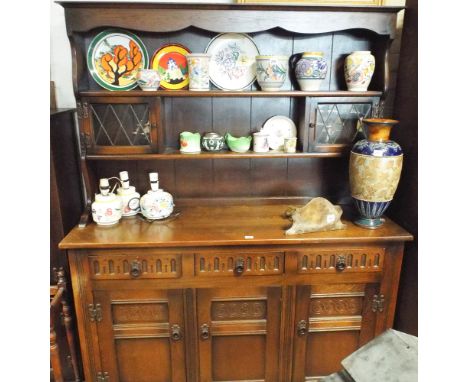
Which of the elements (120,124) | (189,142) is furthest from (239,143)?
(120,124)

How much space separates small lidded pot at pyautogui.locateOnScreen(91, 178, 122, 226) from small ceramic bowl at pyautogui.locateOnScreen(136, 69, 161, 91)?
48 centimetres

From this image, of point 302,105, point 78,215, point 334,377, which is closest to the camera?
point 334,377

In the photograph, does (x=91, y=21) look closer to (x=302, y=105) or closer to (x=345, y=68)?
(x=302, y=105)

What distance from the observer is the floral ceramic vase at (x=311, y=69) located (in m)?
1.61

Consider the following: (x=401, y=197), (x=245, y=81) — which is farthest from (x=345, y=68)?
(x=401, y=197)

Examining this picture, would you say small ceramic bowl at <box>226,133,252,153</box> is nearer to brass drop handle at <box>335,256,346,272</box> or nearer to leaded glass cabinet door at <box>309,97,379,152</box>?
leaded glass cabinet door at <box>309,97,379,152</box>

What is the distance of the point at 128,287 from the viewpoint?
1572 mm

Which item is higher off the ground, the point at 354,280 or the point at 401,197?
the point at 401,197

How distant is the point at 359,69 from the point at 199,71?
2.42 feet

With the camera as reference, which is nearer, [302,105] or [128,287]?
[128,287]

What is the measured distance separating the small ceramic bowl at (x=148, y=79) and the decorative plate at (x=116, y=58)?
12cm

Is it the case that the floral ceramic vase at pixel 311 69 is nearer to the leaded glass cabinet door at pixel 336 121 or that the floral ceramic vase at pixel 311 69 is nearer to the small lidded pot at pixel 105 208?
the leaded glass cabinet door at pixel 336 121

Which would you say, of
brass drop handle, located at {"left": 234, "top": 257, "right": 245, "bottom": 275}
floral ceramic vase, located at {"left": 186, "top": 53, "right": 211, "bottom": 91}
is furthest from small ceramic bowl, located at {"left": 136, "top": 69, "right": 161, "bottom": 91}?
brass drop handle, located at {"left": 234, "top": 257, "right": 245, "bottom": 275}

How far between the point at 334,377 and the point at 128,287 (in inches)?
43.3
